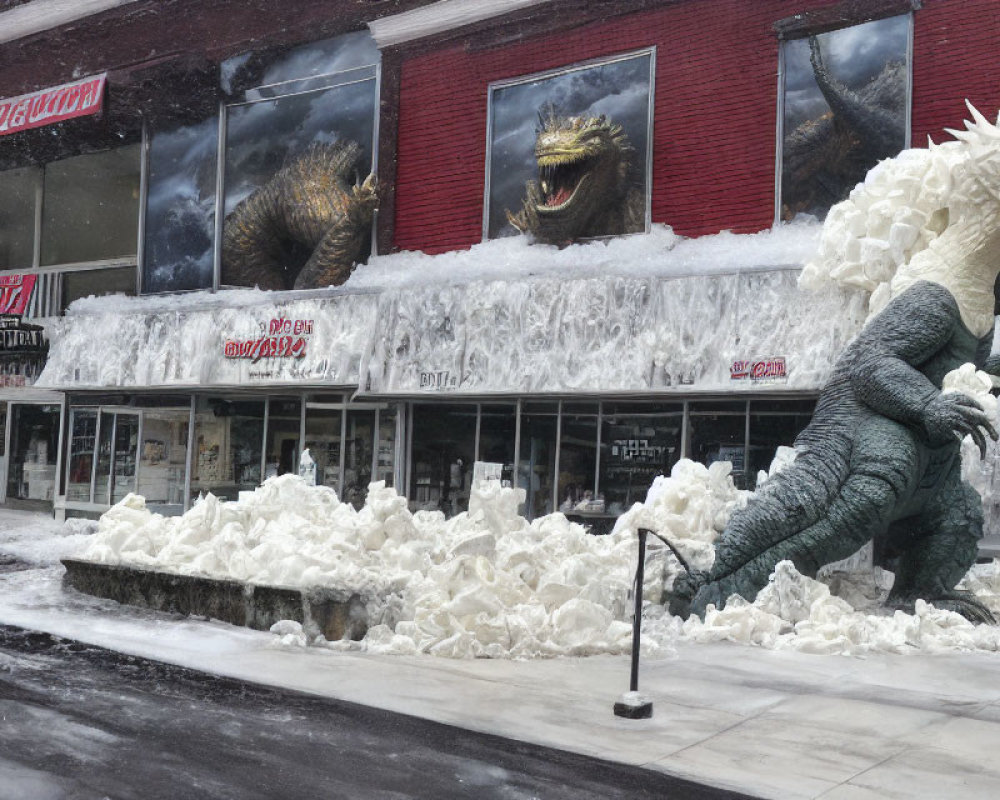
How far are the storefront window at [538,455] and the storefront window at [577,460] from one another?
0.44ft

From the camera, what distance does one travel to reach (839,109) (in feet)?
42.8

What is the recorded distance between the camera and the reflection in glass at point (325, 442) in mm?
16922

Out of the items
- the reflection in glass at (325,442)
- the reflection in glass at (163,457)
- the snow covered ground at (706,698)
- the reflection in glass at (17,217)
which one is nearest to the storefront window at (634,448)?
the reflection in glass at (325,442)

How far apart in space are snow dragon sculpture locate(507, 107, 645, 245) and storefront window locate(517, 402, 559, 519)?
2.33 m

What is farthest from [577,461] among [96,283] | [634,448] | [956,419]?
[96,283]

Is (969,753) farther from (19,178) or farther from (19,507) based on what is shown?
(19,178)

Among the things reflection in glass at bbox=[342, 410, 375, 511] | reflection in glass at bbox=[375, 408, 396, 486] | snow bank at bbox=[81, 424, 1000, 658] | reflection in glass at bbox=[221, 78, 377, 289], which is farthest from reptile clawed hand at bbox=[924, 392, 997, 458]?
reflection in glass at bbox=[221, 78, 377, 289]

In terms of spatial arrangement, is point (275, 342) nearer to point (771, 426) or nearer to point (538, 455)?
point (538, 455)

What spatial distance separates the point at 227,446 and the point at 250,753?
13920 millimetres

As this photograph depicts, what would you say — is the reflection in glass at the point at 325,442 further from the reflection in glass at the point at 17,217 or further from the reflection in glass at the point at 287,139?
the reflection in glass at the point at 17,217

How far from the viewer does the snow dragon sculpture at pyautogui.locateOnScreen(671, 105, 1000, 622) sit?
8.66m

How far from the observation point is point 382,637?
305 inches

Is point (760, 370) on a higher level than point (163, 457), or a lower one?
higher

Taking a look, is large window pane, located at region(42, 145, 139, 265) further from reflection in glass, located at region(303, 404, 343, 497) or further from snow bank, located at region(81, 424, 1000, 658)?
snow bank, located at region(81, 424, 1000, 658)
